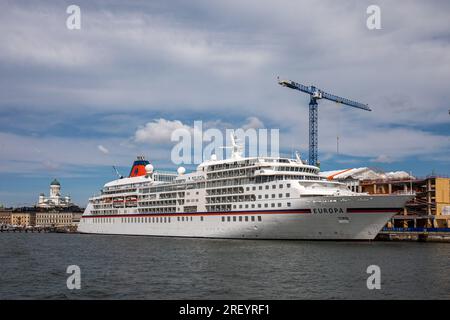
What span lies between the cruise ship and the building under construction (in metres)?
24.1

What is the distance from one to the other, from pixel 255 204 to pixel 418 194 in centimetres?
3999

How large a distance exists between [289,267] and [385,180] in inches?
2455

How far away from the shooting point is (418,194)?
291 feet

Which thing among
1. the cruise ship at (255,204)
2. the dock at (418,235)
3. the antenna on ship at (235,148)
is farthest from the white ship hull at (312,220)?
the dock at (418,235)

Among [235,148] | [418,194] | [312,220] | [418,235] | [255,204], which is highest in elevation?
[235,148]

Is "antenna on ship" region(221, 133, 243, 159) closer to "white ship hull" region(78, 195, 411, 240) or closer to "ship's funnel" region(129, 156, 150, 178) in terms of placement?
"white ship hull" region(78, 195, 411, 240)

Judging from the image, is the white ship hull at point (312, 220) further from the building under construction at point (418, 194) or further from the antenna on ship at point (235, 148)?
the building under construction at point (418, 194)

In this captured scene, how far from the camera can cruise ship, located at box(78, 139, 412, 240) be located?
5706 cm

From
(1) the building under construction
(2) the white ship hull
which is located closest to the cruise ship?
(2) the white ship hull

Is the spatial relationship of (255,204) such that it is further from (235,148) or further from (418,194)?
(418,194)

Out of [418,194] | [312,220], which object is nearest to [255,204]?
[312,220]
